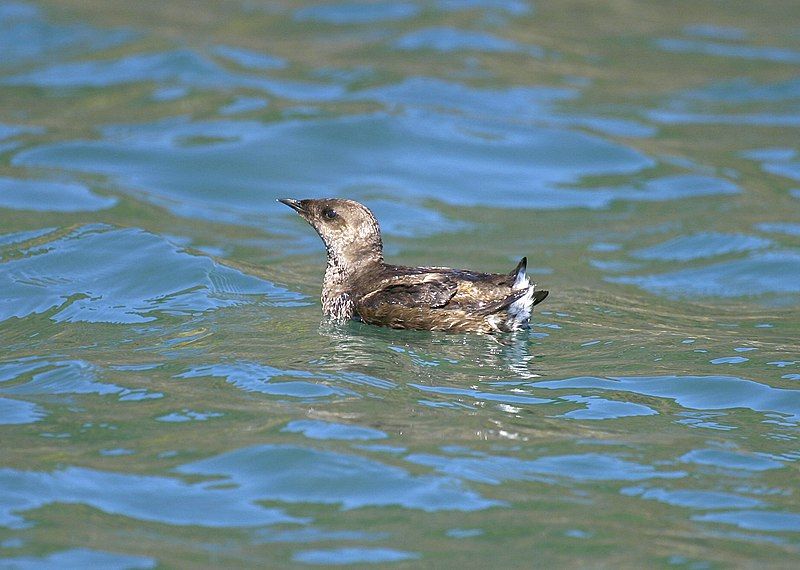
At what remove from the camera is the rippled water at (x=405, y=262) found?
6.31m

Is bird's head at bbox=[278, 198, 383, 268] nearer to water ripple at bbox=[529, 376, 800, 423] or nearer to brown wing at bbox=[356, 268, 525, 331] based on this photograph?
brown wing at bbox=[356, 268, 525, 331]

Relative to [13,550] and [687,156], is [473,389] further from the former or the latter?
[687,156]

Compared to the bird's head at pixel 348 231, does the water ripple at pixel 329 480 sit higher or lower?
lower

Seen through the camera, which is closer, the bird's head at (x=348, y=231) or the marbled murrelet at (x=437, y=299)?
the marbled murrelet at (x=437, y=299)

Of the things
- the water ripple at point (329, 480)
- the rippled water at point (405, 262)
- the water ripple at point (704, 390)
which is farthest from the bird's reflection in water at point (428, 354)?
the water ripple at point (329, 480)

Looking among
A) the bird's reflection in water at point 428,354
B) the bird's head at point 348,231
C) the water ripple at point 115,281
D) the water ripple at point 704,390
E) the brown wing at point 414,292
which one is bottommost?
the water ripple at point 704,390

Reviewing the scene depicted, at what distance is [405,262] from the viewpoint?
40.9ft

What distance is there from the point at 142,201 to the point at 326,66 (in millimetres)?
4953

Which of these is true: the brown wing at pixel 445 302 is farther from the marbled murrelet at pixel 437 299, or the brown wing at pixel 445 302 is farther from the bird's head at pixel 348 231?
the bird's head at pixel 348 231

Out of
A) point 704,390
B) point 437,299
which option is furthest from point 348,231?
point 704,390

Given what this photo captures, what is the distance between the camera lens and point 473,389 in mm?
7883

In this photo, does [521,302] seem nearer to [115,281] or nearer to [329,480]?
[329,480]

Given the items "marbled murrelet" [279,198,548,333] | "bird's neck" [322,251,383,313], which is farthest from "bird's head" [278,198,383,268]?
"marbled murrelet" [279,198,548,333]

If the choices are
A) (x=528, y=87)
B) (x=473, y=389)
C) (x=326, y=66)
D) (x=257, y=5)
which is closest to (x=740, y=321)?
(x=473, y=389)
